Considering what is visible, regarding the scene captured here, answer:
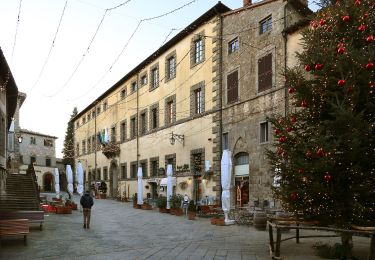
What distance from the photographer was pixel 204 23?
25391mm

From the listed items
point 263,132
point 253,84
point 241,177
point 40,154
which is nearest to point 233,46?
point 253,84

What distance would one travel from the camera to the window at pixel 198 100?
25939 millimetres

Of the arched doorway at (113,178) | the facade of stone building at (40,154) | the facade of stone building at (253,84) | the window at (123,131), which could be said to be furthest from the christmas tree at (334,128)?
the facade of stone building at (40,154)

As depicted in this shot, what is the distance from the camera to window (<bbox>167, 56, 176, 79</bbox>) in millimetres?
29266

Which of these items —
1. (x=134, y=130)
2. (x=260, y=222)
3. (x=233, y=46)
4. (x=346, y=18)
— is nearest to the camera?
(x=346, y=18)

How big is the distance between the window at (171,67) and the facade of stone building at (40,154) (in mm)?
35017

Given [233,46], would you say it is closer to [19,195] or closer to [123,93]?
[19,195]

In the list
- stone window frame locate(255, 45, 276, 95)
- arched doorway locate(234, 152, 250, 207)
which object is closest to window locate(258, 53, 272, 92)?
stone window frame locate(255, 45, 276, 95)

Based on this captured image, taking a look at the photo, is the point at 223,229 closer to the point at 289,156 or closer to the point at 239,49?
the point at 289,156

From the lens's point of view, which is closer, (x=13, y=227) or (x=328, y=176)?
(x=328, y=176)

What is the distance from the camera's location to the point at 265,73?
798 inches

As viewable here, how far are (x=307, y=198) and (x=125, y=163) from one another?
96.8 ft

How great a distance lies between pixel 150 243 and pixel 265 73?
11315 mm

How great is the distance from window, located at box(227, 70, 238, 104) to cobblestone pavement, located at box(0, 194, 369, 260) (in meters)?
8.45
